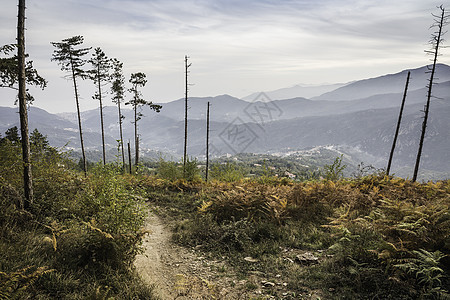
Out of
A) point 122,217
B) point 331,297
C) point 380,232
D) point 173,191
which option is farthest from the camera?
point 173,191

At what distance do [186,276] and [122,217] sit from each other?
1808 mm

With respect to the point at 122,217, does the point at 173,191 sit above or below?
below

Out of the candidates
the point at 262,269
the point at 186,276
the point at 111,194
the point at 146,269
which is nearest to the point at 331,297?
the point at 262,269

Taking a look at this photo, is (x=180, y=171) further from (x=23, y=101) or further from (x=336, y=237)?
(x=336, y=237)

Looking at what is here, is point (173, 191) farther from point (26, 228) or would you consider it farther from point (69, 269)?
point (69, 269)

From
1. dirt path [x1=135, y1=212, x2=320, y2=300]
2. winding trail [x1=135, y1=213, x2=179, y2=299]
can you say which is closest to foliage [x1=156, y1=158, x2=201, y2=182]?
winding trail [x1=135, y1=213, x2=179, y2=299]

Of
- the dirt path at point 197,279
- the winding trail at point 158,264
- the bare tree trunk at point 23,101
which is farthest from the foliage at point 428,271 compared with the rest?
the bare tree trunk at point 23,101

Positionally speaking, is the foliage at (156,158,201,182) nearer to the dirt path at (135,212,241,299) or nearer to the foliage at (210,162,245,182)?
the foliage at (210,162,245,182)

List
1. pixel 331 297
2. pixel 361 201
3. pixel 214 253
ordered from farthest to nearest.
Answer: pixel 361 201
pixel 214 253
pixel 331 297

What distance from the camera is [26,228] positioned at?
221 inches

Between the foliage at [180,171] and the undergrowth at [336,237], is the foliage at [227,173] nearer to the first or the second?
the foliage at [180,171]

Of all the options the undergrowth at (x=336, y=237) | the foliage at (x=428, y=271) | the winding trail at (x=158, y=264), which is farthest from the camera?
the winding trail at (x=158, y=264)

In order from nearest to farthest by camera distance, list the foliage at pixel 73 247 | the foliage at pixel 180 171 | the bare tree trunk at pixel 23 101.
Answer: the foliage at pixel 73 247
the bare tree trunk at pixel 23 101
the foliage at pixel 180 171

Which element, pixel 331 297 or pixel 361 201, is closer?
pixel 331 297
